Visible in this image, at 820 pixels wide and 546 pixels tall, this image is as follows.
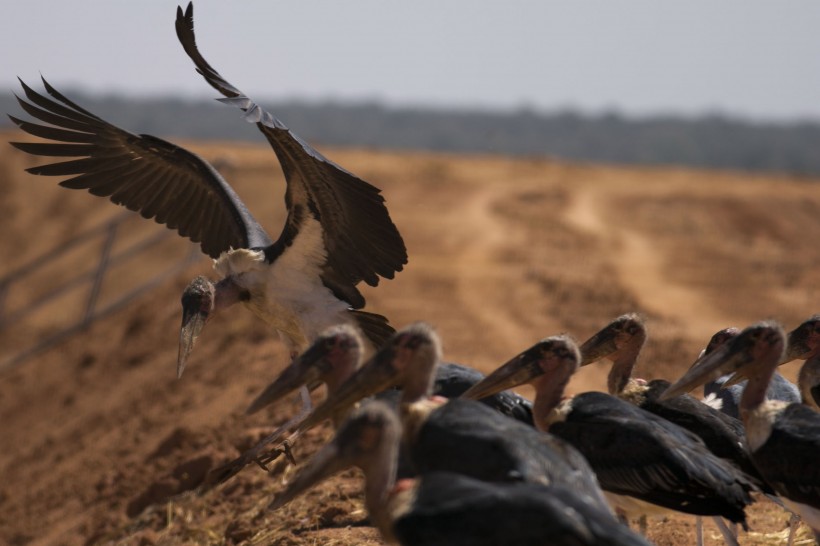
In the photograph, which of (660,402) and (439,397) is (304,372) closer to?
(439,397)

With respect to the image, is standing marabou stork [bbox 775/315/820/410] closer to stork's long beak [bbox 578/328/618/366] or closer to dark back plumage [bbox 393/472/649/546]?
stork's long beak [bbox 578/328/618/366]

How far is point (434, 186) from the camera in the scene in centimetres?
2580

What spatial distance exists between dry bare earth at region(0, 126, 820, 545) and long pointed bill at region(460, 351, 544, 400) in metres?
1.24

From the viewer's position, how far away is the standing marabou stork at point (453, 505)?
4328 millimetres

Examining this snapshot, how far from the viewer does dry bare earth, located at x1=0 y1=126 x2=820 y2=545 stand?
906cm

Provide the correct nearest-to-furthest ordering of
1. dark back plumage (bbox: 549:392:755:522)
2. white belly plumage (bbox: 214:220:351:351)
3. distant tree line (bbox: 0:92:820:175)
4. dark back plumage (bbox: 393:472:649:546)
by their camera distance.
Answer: dark back plumage (bbox: 393:472:649:546) < dark back plumage (bbox: 549:392:755:522) < white belly plumage (bbox: 214:220:351:351) < distant tree line (bbox: 0:92:820:175)

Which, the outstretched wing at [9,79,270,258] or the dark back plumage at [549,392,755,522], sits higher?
the outstretched wing at [9,79,270,258]

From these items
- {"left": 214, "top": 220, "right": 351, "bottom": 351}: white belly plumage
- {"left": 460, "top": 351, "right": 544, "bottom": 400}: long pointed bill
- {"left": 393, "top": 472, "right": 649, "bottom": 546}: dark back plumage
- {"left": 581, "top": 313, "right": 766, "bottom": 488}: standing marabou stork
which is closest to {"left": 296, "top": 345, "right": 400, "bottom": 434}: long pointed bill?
{"left": 460, "top": 351, "right": 544, "bottom": 400}: long pointed bill

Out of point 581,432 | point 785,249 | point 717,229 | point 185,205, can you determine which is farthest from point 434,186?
point 581,432

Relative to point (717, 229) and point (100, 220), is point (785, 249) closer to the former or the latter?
point (717, 229)

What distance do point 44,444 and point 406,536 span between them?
31.7ft

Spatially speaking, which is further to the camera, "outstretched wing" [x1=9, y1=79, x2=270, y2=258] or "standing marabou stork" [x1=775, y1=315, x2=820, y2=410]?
"outstretched wing" [x1=9, y1=79, x2=270, y2=258]

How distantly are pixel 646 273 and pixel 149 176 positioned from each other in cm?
1018

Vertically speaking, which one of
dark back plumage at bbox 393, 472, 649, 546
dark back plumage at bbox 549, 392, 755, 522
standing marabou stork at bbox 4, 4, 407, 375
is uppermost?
standing marabou stork at bbox 4, 4, 407, 375
